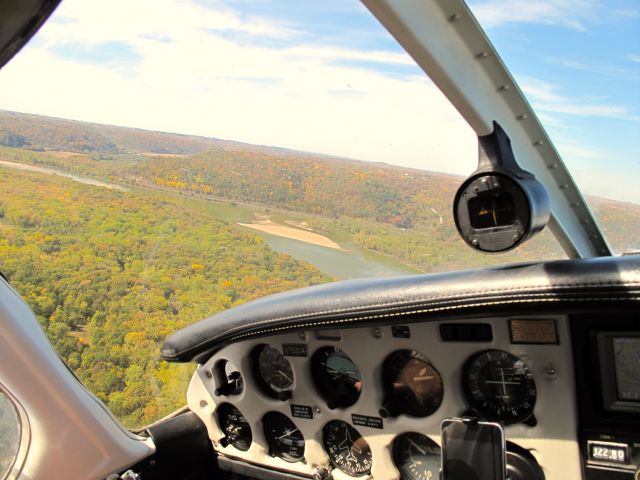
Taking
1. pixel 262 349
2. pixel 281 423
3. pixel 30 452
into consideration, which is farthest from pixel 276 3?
pixel 281 423

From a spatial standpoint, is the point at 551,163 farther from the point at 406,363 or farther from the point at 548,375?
the point at 406,363

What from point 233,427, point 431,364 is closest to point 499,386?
point 431,364

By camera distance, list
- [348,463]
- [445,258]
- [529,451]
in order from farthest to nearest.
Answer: [348,463] < [445,258] < [529,451]

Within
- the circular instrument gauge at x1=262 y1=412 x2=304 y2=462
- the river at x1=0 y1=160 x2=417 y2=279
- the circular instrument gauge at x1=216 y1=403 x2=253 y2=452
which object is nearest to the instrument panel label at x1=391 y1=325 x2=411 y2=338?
the river at x1=0 y1=160 x2=417 y2=279

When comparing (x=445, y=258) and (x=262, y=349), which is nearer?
(x=445, y=258)

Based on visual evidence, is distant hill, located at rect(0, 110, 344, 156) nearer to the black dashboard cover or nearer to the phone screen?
the black dashboard cover

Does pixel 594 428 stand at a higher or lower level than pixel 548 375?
lower

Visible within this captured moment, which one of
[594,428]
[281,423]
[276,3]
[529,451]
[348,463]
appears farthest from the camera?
[281,423]

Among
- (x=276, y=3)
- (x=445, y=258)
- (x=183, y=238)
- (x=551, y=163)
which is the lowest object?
(x=445, y=258)
